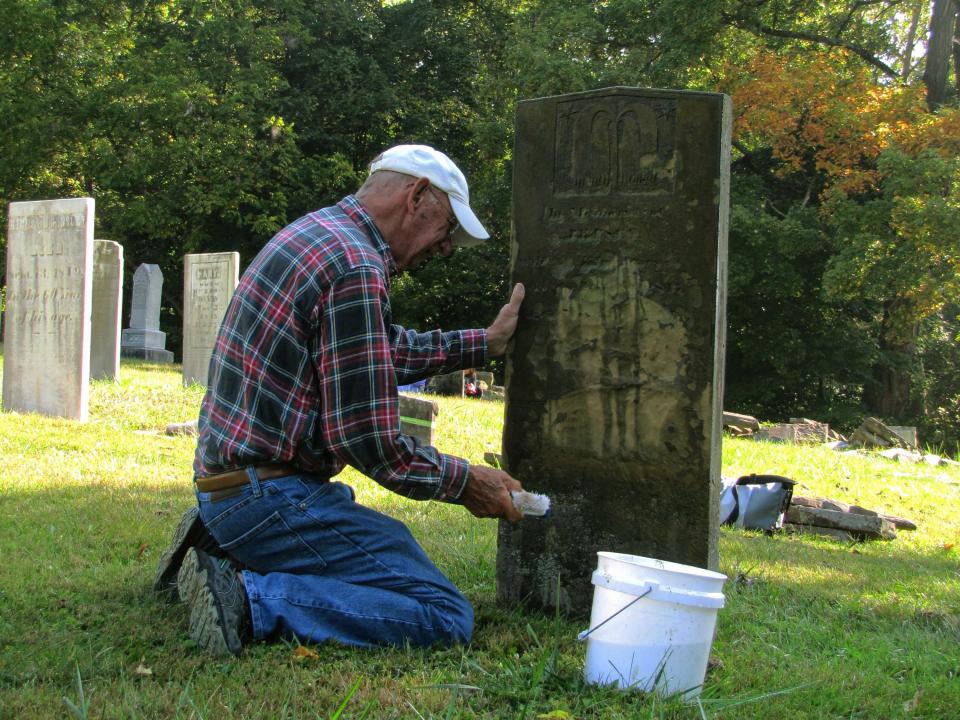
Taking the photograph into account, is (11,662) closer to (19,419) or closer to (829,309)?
(19,419)

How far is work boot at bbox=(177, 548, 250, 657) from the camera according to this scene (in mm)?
3180

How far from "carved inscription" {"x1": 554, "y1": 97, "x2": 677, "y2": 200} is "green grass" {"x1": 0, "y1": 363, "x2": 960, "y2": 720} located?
1730 millimetres

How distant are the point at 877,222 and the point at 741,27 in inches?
219

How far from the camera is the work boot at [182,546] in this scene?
3.68 metres

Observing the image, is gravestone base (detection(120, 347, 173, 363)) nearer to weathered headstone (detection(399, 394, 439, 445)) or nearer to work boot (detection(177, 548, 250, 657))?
weathered headstone (detection(399, 394, 439, 445))

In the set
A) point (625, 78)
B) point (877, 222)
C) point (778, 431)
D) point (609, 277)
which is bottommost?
point (778, 431)

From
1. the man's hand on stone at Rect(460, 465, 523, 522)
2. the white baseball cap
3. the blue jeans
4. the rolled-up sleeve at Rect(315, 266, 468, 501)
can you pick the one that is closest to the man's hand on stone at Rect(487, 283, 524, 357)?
the white baseball cap

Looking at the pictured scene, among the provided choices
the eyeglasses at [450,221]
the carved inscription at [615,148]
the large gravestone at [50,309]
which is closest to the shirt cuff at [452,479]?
the eyeglasses at [450,221]

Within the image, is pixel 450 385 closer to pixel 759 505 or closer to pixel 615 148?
pixel 759 505

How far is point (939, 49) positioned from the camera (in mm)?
20312

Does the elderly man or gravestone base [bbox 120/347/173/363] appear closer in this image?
the elderly man

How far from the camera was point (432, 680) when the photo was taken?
9.92 ft

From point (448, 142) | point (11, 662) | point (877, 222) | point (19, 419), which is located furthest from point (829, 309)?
point (11, 662)

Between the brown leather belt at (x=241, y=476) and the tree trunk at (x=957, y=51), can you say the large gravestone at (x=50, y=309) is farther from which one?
the tree trunk at (x=957, y=51)
